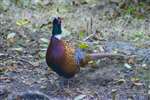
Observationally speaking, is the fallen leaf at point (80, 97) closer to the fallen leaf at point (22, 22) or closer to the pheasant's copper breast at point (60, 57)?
the pheasant's copper breast at point (60, 57)

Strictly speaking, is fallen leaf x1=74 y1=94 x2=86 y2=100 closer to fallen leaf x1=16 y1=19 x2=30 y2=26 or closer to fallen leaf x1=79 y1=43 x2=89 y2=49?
fallen leaf x1=79 y1=43 x2=89 y2=49

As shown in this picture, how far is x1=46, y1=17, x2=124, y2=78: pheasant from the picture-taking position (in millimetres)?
5480

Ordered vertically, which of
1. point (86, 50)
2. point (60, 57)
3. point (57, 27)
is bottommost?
point (86, 50)

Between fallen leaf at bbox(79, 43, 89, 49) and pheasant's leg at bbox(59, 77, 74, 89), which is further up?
fallen leaf at bbox(79, 43, 89, 49)

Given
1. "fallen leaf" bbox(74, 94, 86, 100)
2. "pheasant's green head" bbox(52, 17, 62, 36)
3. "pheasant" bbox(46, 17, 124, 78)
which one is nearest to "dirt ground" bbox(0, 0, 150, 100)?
"fallen leaf" bbox(74, 94, 86, 100)

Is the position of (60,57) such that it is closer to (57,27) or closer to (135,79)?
(57,27)

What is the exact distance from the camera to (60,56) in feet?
18.0

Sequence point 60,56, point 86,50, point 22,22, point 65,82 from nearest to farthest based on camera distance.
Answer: point 60,56 < point 65,82 < point 86,50 < point 22,22

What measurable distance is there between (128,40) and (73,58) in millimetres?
1593

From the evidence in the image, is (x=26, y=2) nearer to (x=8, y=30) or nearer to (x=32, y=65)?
(x=8, y=30)

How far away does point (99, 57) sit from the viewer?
19.8 feet

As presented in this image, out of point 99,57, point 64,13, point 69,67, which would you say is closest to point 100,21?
point 64,13

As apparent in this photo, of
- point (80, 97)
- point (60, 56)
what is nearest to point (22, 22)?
point (60, 56)

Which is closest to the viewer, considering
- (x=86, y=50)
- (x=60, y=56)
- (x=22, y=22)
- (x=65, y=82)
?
(x=60, y=56)
